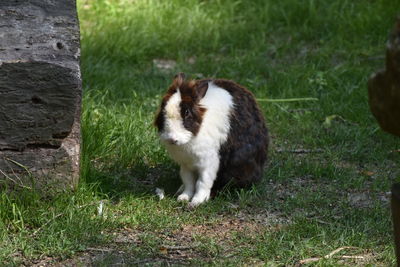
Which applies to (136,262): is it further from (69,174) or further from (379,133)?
(379,133)

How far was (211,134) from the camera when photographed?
5.70 m

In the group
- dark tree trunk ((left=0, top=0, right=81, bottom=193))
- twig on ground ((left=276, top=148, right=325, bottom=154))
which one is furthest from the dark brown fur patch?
twig on ground ((left=276, top=148, right=325, bottom=154))

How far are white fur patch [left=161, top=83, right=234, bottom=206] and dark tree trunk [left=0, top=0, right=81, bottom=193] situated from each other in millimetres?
637

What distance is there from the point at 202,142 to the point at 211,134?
9 centimetres

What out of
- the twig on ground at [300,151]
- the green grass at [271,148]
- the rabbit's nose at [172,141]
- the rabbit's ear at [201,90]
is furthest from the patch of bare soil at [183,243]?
the twig on ground at [300,151]

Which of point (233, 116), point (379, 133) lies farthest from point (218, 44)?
point (233, 116)

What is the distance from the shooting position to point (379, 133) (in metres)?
7.12

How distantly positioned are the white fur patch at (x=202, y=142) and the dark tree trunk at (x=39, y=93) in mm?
637

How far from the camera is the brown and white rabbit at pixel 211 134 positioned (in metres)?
5.55

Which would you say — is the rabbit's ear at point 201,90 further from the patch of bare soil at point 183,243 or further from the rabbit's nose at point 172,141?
the patch of bare soil at point 183,243

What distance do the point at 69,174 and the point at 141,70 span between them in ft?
10.2

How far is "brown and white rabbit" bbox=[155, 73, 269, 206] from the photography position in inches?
219

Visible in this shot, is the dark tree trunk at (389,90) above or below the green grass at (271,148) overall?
above

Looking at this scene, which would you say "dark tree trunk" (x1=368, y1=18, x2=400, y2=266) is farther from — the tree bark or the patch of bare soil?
Result: the patch of bare soil
